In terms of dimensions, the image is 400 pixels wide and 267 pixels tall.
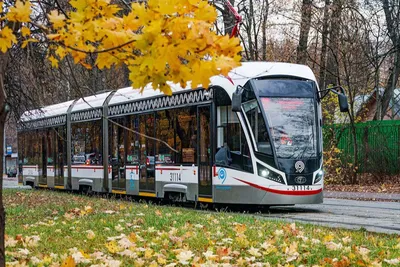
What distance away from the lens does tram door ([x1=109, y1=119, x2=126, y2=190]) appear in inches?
790

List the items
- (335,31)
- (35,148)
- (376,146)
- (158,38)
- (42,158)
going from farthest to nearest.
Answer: (35,148) < (42,158) < (376,146) < (335,31) < (158,38)

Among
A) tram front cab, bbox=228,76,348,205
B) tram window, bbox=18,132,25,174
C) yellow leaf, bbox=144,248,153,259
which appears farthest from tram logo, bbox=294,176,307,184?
tram window, bbox=18,132,25,174

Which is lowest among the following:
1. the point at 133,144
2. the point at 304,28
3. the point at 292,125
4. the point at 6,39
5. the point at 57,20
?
the point at 133,144

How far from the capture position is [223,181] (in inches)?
589

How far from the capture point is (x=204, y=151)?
615 inches

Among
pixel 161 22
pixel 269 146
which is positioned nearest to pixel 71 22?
pixel 161 22

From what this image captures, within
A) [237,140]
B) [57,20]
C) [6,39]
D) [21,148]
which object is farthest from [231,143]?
[21,148]

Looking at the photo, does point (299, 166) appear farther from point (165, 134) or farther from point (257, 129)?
point (165, 134)

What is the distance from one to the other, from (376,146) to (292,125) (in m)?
13.2

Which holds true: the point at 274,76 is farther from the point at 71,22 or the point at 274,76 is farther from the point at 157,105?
the point at 71,22

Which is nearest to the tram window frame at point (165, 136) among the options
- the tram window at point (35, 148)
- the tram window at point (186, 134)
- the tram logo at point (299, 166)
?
the tram window at point (186, 134)

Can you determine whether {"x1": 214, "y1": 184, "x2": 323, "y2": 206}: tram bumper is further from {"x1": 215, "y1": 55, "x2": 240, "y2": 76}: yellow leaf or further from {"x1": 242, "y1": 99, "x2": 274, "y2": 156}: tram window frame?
{"x1": 215, "y1": 55, "x2": 240, "y2": 76}: yellow leaf

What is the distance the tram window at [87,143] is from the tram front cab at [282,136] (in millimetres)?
8494

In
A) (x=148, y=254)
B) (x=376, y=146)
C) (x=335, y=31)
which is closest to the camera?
(x=148, y=254)
